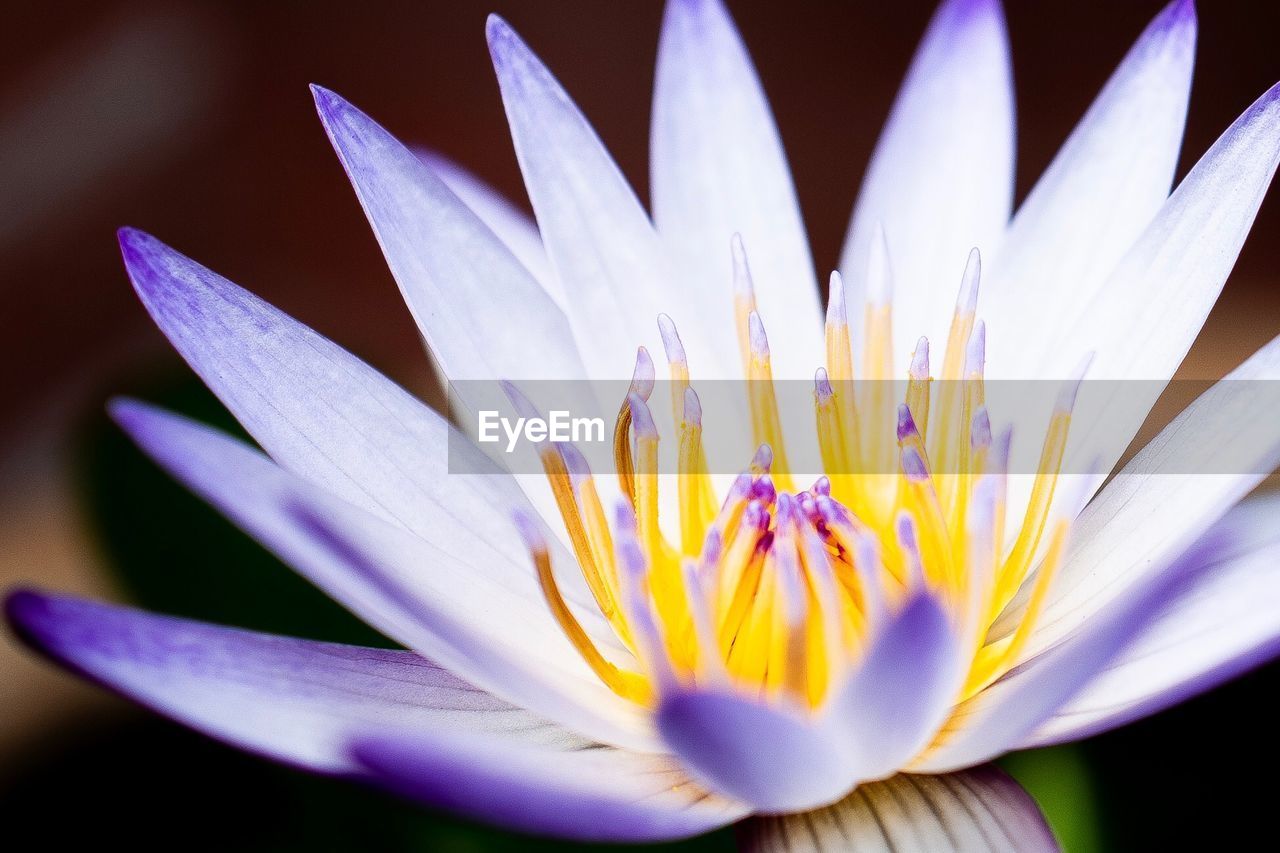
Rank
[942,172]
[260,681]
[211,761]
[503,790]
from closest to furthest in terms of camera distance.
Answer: [503,790] < [260,681] < [942,172] < [211,761]

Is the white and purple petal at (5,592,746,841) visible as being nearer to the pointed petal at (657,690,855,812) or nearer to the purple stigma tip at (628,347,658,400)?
the pointed petal at (657,690,855,812)

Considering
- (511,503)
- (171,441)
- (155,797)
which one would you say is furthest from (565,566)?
(155,797)

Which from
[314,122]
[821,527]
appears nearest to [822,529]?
[821,527]

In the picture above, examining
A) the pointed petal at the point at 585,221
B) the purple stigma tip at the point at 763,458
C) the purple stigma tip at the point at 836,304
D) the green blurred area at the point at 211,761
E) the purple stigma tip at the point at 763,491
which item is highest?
the pointed petal at the point at 585,221

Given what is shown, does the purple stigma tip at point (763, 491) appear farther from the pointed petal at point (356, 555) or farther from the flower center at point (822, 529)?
the pointed petal at point (356, 555)

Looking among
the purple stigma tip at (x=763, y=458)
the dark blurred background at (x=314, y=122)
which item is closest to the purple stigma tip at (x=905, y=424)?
the purple stigma tip at (x=763, y=458)

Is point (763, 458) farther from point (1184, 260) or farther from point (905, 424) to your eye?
point (1184, 260)
